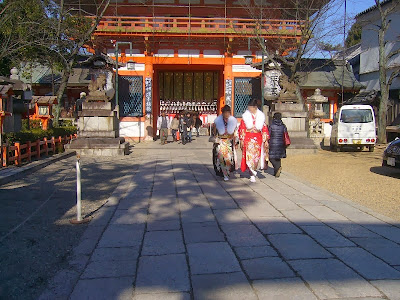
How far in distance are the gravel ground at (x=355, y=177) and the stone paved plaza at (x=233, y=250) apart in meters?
0.62

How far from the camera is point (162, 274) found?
3.16 metres

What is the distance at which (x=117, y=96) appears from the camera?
60.3ft

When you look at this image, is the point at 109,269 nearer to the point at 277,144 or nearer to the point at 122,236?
the point at 122,236

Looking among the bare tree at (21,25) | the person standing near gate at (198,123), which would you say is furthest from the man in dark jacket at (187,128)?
A: the bare tree at (21,25)

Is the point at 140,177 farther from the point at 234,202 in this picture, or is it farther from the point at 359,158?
the point at 359,158

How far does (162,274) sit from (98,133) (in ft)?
35.6

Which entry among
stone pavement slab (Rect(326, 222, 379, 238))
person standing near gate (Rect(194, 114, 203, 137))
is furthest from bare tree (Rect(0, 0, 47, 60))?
person standing near gate (Rect(194, 114, 203, 137))

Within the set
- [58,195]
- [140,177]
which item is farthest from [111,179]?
[58,195]

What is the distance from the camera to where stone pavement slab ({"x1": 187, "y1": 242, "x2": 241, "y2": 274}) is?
3229 mm

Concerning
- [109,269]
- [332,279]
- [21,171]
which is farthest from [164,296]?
[21,171]

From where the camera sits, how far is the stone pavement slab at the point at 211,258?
323 centimetres

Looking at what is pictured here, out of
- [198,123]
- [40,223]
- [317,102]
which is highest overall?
[317,102]

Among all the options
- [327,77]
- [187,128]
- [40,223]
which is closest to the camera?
[40,223]

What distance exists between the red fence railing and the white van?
35.3 ft
